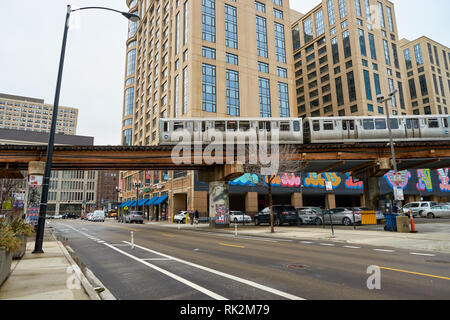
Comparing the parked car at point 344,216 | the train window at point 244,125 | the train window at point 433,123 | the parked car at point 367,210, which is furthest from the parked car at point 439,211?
the train window at point 244,125

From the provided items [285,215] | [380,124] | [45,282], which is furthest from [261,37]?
[45,282]

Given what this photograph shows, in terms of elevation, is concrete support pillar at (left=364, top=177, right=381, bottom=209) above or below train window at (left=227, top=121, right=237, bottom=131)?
below

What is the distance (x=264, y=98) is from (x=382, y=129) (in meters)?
26.4

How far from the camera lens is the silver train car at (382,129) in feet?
88.3

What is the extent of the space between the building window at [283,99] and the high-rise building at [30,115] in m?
158

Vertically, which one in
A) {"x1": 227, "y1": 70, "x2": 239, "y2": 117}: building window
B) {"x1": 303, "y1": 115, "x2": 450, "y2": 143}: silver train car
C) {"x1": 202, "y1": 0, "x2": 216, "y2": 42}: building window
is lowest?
{"x1": 303, "y1": 115, "x2": 450, "y2": 143}: silver train car

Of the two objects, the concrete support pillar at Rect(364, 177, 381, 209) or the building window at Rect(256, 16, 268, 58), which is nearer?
the concrete support pillar at Rect(364, 177, 381, 209)

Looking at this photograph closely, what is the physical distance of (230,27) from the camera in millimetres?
50938

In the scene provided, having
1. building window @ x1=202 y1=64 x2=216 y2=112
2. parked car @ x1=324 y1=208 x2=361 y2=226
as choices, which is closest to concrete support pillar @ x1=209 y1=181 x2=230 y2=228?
parked car @ x1=324 y1=208 x2=361 y2=226

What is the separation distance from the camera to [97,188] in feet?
446

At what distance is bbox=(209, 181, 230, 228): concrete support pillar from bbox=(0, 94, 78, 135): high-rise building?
17001cm

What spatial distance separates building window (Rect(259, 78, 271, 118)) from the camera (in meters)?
50.3

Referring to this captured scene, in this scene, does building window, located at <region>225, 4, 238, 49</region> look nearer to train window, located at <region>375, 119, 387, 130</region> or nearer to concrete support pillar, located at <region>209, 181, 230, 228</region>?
concrete support pillar, located at <region>209, 181, 230, 228</region>

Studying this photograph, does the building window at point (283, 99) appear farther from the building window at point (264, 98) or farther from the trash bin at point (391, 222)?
the trash bin at point (391, 222)
